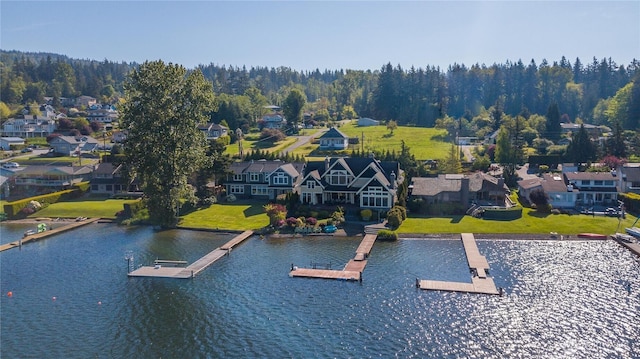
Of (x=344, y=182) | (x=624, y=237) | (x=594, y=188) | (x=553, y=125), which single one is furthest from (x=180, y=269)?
(x=553, y=125)

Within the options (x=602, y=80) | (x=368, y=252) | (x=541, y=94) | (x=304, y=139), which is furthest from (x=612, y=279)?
(x=602, y=80)

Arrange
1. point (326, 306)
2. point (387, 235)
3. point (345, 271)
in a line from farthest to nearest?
point (387, 235) → point (345, 271) → point (326, 306)

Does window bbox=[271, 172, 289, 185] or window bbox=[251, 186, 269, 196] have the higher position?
window bbox=[271, 172, 289, 185]

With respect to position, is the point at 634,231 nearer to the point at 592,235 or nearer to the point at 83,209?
the point at 592,235

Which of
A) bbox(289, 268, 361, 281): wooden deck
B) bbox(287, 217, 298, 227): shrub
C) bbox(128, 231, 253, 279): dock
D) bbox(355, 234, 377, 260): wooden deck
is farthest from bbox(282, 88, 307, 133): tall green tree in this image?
bbox(289, 268, 361, 281): wooden deck

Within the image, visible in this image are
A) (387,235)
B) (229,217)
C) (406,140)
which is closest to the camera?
(387,235)

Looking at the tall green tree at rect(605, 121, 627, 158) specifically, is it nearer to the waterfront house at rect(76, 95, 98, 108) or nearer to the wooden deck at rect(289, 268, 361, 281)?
the wooden deck at rect(289, 268, 361, 281)

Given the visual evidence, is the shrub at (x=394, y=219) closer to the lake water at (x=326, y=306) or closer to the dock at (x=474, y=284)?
the lake water at (x=326, y=306)
